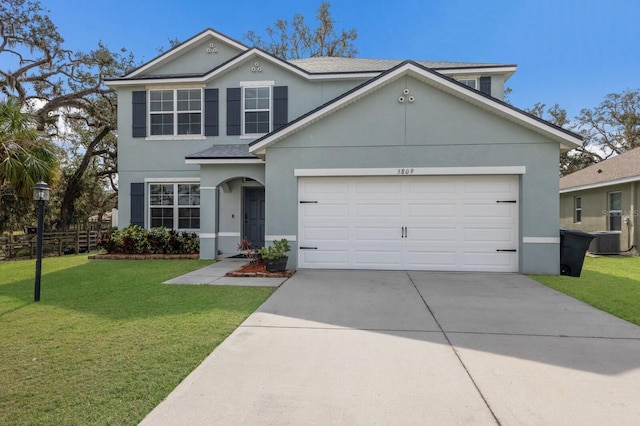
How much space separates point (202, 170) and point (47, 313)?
635 cm

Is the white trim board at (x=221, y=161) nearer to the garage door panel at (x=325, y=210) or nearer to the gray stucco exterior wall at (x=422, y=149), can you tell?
the gray stucco exterior wall at (x=422, y=149)

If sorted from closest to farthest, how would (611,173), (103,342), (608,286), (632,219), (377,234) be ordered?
(103,342) → (608,286) → (377,234) → (632,219) → (611,173)

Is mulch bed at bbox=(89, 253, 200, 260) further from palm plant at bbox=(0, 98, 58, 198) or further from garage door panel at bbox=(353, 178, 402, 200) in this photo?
garage door panel at bbox=(353, 178, 402, 200)

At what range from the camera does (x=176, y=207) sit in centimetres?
1245

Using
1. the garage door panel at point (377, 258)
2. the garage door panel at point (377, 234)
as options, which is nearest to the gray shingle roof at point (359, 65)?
the garage door panel at point (377, 234)

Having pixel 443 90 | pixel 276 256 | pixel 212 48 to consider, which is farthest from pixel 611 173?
pixel 212 48

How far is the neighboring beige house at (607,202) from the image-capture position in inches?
516

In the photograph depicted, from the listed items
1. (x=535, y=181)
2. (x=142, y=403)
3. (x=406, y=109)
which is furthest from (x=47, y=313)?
(x=535, y=181)

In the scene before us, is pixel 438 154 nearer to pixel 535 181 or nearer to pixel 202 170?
pixel 535 181

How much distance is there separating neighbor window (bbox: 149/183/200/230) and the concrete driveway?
24.8ft

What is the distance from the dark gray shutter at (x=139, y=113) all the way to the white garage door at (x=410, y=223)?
7186 mm

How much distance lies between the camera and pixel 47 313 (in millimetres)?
5297

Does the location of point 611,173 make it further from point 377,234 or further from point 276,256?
point 276,256

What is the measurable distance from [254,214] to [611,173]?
49.3ft
